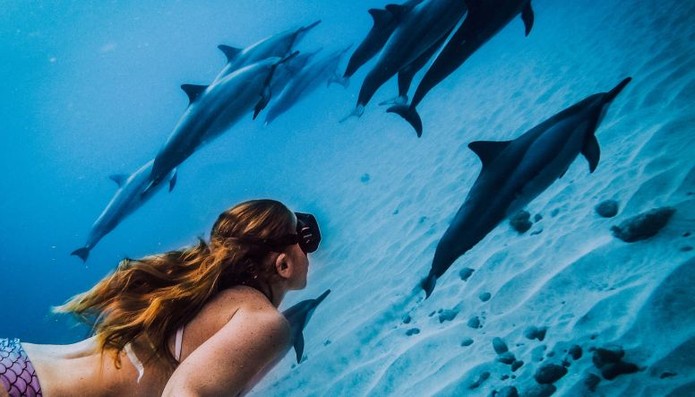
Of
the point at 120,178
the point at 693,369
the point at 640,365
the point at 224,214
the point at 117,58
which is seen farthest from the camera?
the point at 117,58

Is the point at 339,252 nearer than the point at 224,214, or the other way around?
the point at 224,214

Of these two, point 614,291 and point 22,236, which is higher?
point 22,236

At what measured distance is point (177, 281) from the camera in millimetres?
1549

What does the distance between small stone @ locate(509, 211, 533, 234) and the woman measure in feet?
12.0

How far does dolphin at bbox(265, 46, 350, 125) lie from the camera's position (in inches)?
306

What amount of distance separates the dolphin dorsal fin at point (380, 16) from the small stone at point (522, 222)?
2873 mm

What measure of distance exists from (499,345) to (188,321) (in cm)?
272

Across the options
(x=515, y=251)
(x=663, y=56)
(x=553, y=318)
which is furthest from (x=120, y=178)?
(x=663, y=56)

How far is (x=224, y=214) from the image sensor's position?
1739 millimetres

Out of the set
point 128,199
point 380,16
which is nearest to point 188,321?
point 380,16

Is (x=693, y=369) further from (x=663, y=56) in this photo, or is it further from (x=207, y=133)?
(x=663, y=56)

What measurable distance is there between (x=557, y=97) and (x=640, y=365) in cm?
928

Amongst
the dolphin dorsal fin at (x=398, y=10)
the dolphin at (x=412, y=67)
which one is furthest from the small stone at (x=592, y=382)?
the dolphin dorsal fin at (x=398, y=10)

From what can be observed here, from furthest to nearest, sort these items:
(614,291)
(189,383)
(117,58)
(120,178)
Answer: (117,58) < (120,178) < (614,291) < (189,383)
